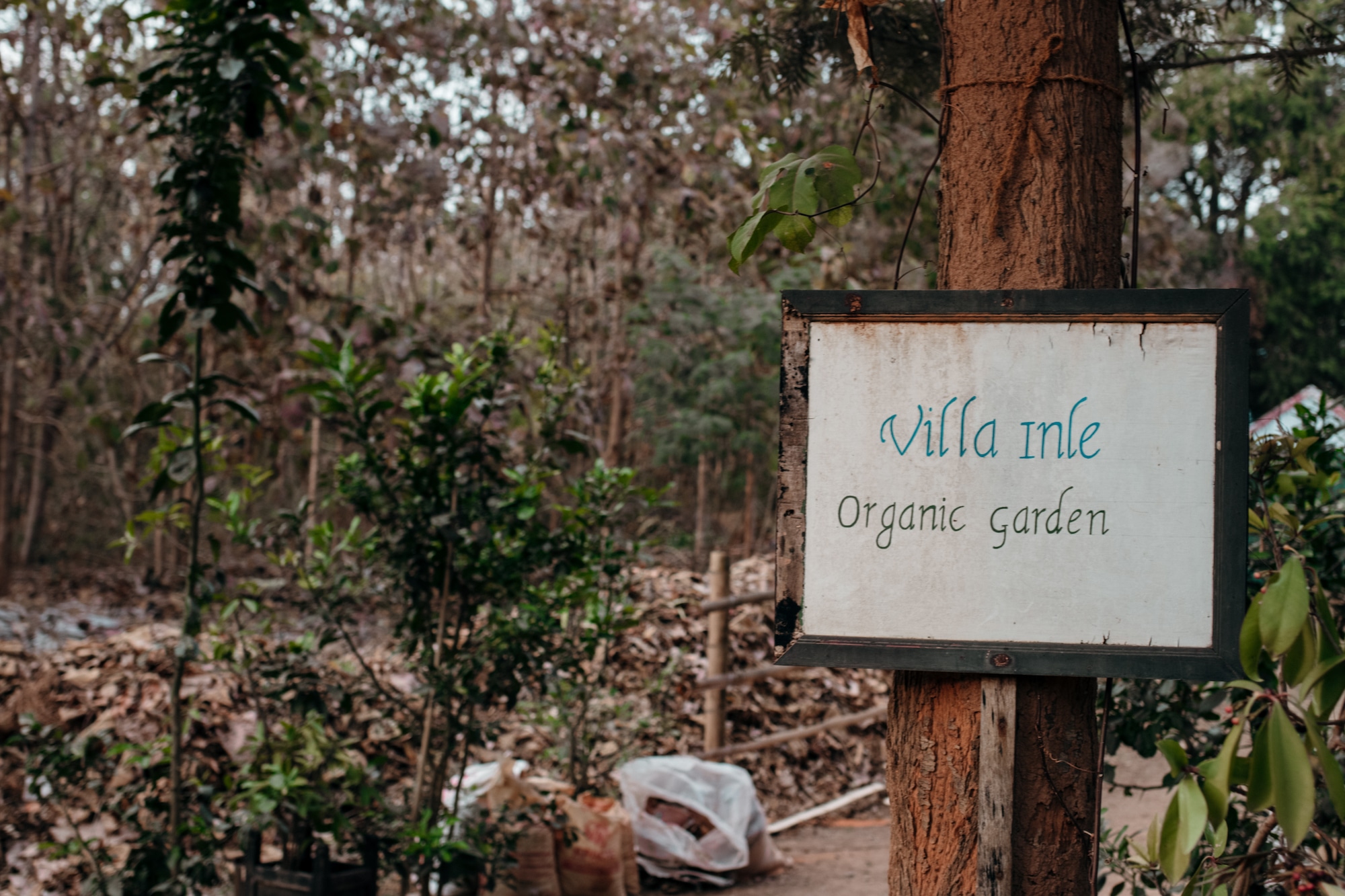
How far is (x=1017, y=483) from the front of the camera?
1.28 metres

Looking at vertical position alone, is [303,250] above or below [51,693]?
above

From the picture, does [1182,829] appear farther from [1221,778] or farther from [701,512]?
[701,512]

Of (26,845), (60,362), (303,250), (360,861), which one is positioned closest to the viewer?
(360,861)

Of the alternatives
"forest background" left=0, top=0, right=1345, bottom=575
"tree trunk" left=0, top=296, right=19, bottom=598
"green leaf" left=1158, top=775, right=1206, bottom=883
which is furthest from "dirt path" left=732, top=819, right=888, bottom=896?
"tree trunk" left=0, top=296, right=19, bottom=598

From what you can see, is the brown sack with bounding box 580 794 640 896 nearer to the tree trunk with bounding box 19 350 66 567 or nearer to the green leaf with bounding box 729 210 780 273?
the green leaf with bounding box 729 210 780 273

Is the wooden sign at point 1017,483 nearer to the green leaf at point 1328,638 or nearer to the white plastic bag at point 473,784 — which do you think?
the green leaf at point 1328,638

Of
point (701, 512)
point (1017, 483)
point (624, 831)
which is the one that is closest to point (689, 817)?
point (624, 831)

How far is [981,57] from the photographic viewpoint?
54.2 inches

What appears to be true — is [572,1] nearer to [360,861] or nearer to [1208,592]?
[360,861]

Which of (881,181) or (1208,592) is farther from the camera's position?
(881,181)

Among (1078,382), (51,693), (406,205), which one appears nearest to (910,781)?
(1078,382)

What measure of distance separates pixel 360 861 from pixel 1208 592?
257cm

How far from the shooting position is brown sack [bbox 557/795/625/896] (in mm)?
3469

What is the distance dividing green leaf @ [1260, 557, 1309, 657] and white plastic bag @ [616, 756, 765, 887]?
2.99 m
